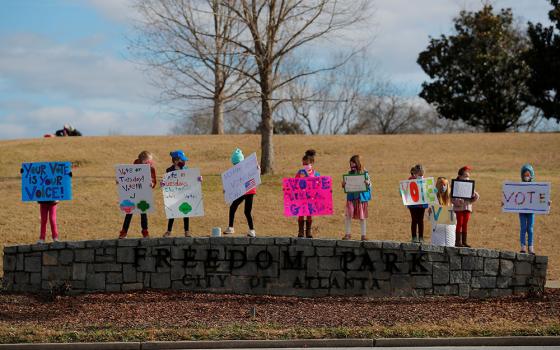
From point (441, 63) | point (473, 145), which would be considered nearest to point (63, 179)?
point (473, 145)

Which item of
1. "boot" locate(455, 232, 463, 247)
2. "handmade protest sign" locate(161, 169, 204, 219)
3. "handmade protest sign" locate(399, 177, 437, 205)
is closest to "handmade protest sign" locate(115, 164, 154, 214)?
"handmade protest sign" locate(161, 169, 204, 219)

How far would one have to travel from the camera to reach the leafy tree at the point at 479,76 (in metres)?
48.4

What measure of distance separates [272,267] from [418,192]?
115 inches

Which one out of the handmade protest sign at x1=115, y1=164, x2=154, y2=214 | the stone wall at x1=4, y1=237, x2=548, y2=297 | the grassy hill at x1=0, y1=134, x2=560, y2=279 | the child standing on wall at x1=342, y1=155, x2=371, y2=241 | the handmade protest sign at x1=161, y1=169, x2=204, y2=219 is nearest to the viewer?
the stone wall at x1=4, y1=237, x2=548, y2=297

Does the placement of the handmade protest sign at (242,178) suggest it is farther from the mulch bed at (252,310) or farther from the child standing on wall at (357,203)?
the mulch bed at (252,310)

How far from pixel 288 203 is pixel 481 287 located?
332cm

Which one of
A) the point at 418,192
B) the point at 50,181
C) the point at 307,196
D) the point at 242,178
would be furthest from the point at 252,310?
the point at 50,181

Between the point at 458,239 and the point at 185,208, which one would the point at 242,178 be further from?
the point at 458,239

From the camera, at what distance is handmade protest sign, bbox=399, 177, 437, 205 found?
14758 millimetres

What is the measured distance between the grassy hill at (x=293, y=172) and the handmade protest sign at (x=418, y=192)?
10.0ft

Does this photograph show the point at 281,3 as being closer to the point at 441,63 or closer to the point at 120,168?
the point at 120,168

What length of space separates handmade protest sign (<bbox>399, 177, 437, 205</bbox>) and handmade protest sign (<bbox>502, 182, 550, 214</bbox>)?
3.98 ft

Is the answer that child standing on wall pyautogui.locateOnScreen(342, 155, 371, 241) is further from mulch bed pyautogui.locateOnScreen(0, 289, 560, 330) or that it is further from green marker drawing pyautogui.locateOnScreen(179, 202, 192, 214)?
green marker drawing pyautogui.locateOnScreen(179, 202, 192, 214)

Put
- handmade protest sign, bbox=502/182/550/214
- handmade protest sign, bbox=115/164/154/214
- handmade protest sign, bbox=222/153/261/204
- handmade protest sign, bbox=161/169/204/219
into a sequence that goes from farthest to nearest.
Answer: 1. handmade protest sign, bbox=115/164/154/214
2. handmade protest sign, bbox=161/169/204/219
3. handmade protest sign, bbox=502/182/550/214
4. handmade protest sign, bbox=222/153/261/204
